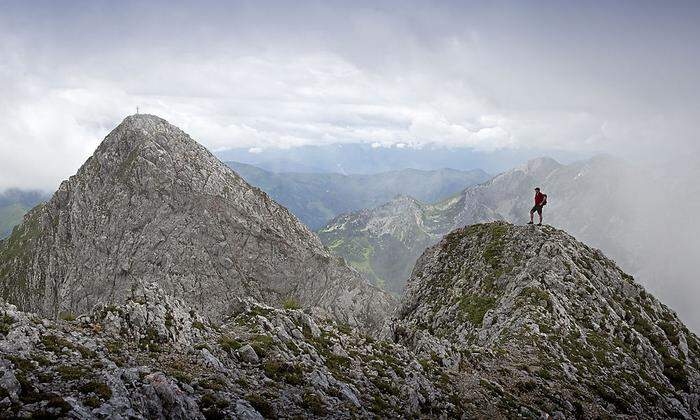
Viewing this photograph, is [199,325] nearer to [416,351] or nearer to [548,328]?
[416,351]

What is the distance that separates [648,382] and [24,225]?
22711 cm

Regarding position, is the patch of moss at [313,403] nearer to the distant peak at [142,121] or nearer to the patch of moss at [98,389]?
the patch of moss at [98,389]

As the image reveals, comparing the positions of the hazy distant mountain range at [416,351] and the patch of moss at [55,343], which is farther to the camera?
the patch of moss at [55,343]

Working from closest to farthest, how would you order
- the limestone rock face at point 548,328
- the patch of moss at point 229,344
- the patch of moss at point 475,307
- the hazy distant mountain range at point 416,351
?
the hazy distant mountain range at point 416,351 < the patch of moss at point 229,344 < the limestone rock face at point 548,328 < the patch of moss at point 475,307

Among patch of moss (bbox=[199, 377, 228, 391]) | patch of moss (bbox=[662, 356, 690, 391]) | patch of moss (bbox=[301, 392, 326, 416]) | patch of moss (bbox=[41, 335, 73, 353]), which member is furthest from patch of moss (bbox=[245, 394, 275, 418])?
patch of moss (bbox=[662, 356, 690, 391])

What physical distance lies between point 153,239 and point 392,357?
14972 cm

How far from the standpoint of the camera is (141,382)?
17578 mm

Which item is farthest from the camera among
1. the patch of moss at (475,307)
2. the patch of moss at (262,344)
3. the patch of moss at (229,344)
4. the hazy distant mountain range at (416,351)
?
the patch of moss at (475,307)

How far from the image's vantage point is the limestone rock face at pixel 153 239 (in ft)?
500

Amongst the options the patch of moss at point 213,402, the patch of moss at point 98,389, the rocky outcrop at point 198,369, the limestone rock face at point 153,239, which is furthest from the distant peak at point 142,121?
the patch of moss at point 213,402

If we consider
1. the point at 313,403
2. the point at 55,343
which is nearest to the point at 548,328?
the point at 313,403

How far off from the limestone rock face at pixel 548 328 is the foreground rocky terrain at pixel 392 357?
0.57 feet

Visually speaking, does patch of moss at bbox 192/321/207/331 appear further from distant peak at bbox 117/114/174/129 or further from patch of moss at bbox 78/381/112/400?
distant peak at bbox 117/114/174/129

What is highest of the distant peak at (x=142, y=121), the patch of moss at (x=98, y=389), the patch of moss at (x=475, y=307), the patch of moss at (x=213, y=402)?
the distant peak at (x=142, y=121)
